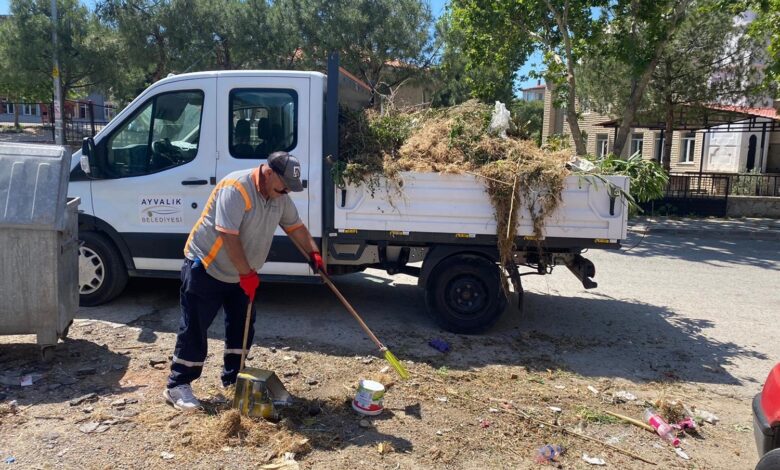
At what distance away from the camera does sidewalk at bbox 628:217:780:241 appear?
1380 cm

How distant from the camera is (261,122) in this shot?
5809 millimetres

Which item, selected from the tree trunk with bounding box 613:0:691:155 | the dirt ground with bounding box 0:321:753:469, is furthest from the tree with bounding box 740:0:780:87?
the dirt ground with bounding box 0:321:753:469

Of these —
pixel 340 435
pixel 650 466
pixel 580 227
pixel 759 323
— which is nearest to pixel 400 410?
pixel 340 435

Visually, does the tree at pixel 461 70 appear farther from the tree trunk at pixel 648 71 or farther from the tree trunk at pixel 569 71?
the tree trunk at pixel 648 71

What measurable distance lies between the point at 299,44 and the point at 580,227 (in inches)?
607

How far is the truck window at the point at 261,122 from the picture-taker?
227 inches

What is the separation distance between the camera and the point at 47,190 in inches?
179

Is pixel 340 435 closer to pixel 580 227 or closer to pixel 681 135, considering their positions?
pixel 580 227

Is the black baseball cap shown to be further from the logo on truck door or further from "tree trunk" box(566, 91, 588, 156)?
"tree trunk" box(566, 91, 588, 156)

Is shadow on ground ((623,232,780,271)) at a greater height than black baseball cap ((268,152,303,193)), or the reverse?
black baseball cap ((268,152,303,193))

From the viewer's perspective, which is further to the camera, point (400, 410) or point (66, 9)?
point (66, 9)

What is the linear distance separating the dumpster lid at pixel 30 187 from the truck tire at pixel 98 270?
4.96ft

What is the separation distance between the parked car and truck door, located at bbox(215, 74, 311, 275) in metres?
3.84

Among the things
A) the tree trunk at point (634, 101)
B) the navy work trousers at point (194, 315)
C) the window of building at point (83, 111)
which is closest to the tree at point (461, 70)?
the tree trunk at point (634, 101)
